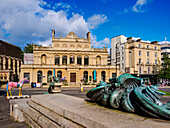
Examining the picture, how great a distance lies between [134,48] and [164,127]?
44903 mm

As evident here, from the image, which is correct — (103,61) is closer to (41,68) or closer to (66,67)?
(66,67)

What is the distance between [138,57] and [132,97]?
45.2m

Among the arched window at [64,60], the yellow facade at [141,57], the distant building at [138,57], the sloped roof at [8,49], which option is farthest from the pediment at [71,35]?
the sloped roof at [8,49]

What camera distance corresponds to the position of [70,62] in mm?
44906

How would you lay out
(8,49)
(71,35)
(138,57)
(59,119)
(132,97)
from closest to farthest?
(132,97) → (59,119) → (138,57) → (71,35) → (8,49)

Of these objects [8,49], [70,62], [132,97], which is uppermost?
[8,49]

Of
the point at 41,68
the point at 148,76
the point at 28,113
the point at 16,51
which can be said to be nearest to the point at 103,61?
the point at 148,76

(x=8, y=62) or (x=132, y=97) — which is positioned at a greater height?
(x=8, y=62)

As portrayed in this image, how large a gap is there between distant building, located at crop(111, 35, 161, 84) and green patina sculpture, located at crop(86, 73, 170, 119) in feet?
136

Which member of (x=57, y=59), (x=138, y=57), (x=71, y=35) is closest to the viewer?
(x=57, y=59)

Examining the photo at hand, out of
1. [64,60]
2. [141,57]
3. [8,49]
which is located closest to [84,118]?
[64,60]

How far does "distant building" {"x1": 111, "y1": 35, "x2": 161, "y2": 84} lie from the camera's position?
149ft

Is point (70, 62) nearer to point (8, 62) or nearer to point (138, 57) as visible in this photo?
point (138, 57)

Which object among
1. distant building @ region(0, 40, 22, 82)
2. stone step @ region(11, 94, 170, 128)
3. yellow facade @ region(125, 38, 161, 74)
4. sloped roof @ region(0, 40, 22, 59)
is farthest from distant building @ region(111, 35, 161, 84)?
sloped roof @ region(0, 40, 22, 59)
